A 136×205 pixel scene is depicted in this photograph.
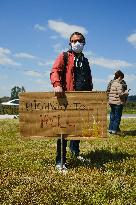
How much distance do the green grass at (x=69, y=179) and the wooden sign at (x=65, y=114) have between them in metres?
0.66

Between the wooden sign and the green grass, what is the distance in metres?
0.66

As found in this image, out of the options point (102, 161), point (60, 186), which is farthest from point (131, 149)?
point (60, 186)

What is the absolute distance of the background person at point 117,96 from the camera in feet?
54.4

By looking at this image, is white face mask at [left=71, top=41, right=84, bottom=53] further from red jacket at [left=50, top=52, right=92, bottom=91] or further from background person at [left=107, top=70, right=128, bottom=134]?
background person at [left=107, top=70, right=128, bottom=134]

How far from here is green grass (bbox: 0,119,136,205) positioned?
5773mm

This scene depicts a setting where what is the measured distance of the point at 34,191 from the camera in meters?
6.12

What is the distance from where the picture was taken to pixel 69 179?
6.89 m

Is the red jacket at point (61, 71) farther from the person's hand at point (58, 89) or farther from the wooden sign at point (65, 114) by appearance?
the wooden sign at point (65, 114)

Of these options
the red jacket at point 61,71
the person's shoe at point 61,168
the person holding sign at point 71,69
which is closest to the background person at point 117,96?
the person holding sign at point 71,69

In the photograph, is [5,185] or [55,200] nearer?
[55,200]

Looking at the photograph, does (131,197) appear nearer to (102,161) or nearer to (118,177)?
(118,177)

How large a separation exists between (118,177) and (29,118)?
77.4 inches

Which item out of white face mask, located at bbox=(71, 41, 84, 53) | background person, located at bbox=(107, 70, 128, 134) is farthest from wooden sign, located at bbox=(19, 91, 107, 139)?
background person, located at bbox=(107, 70, 128, 134)

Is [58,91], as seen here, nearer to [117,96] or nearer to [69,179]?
[69,179]
